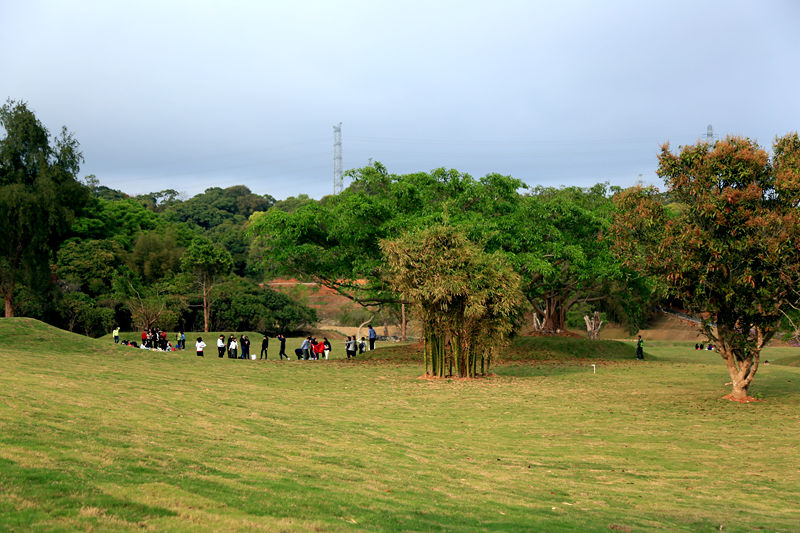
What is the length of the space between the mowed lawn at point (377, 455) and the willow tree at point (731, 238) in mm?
2841

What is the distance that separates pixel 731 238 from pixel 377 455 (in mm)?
13150

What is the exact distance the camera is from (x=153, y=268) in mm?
65750

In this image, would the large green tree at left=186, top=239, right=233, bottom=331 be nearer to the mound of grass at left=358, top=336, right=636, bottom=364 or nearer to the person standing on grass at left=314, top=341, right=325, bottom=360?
the person standing on grass at left=314, top=341, right=325, bottom=360

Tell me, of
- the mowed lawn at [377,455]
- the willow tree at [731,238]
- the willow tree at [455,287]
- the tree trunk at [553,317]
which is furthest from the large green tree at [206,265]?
the willow tree at [731,238]

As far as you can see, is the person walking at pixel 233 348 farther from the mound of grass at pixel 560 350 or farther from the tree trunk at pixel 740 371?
the tree trunk at pixel 740 371

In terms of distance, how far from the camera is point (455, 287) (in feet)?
84.2

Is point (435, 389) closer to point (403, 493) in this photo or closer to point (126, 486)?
point (403, 493)

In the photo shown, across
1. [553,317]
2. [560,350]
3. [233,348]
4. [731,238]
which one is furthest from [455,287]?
[553,317]

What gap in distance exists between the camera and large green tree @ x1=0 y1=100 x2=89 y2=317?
52781 mm

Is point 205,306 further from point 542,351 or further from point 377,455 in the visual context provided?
point 377,455

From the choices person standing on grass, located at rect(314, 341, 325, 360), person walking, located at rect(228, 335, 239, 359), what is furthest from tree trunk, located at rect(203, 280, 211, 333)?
person standing on grass, located at rect(314, 341, 325, 360)

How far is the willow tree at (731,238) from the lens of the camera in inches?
763

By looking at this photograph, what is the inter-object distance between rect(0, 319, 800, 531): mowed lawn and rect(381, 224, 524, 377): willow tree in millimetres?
2645

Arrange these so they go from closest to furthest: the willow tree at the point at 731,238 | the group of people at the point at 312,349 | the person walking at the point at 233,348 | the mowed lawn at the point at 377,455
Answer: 1. the mowed lawn at the point at 377,455
2. the willow tree at the point at 731,238
3. the person walking at the point at 233,348
4. the group of people at the point at 312,349
